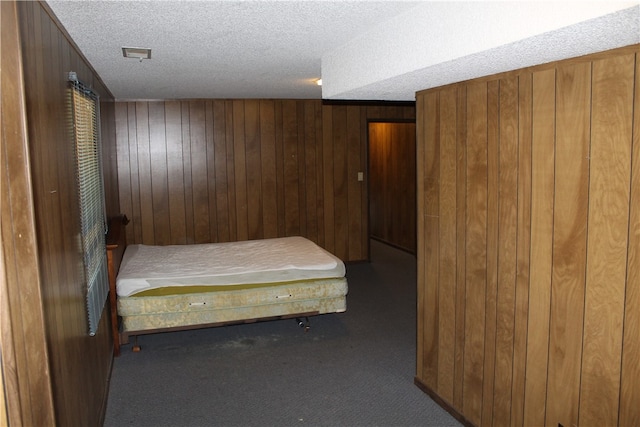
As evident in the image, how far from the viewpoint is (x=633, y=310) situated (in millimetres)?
1884

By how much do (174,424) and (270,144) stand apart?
412cm

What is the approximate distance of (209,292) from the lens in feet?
13.4

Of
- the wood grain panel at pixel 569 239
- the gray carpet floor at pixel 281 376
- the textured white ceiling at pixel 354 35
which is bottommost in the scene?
the gray carpet floor at pixel 281 376

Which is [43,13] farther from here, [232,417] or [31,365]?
[232,417]

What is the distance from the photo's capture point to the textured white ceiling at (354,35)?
5.26 feet

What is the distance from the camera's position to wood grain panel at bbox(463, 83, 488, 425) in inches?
105

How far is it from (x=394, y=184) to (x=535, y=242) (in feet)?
19.0

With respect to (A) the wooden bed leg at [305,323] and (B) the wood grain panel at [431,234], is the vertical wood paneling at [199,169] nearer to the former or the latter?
(A) the wooden bed leg at [305,323]

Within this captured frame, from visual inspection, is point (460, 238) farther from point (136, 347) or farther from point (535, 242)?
point (136, 347)

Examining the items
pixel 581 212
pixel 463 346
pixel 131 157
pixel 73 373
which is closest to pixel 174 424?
pixel 73 373

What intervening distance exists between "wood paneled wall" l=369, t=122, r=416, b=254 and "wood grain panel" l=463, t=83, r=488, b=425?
4.60 metres

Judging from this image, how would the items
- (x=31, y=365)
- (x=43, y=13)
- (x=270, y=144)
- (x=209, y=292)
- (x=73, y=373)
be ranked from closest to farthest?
(x=31, y=365) → (x=43, y=13) → (x=73, y=373) → (x=209, y=292) → (x=270, y=144)

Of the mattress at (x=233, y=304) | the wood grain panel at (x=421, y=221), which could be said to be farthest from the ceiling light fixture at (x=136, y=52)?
Result: the mattress at (x=233, y=304)

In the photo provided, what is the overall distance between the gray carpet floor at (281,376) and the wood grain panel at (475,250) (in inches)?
11.7
